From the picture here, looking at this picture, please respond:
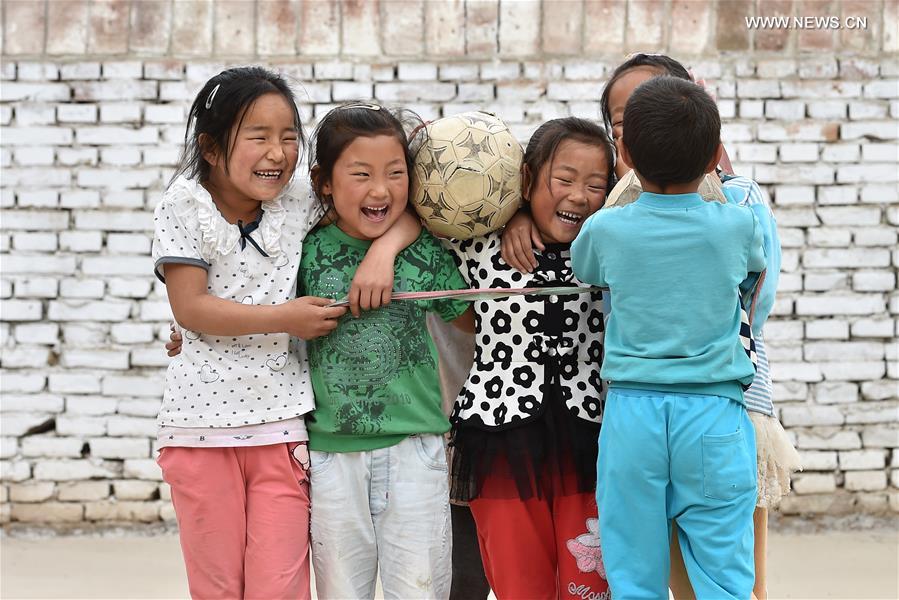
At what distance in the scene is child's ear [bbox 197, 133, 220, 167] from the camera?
252 cm

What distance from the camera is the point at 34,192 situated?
514 cm

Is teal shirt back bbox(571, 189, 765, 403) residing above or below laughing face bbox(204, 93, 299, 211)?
below

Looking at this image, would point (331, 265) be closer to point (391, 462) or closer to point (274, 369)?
point (274, 369)

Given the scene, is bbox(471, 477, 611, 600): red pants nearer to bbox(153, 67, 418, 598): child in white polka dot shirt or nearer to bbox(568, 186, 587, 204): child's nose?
bbox(153, 67, 418, 598): child in white polka dot shirt

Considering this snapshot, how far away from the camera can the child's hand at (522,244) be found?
254cm

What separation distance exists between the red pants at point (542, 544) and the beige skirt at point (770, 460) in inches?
16.2

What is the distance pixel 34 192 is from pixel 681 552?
13.0ft

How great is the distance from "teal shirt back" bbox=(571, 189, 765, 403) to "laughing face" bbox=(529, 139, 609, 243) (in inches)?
8.3

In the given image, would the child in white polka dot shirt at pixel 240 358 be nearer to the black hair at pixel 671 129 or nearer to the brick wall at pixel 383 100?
the black hair at pixel 671 129

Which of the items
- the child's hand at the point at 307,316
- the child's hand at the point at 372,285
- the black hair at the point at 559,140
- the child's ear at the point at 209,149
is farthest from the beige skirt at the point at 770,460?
the child's ear at the point at 209,149

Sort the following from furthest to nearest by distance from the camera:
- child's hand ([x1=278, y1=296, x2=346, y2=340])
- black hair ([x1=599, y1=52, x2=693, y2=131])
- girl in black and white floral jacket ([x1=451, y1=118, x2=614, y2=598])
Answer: black hair ([x1=599, y1=52, x2=693, y2=131]), girl in black and white floral jacket ([x1=451, y1=118, x2=614, y2=598]), child's hand ([x1=278, y1=296, x2=346, y2=340])

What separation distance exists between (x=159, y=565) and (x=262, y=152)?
120 inches

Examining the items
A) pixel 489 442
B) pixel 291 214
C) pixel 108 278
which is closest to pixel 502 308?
pixel 489 442

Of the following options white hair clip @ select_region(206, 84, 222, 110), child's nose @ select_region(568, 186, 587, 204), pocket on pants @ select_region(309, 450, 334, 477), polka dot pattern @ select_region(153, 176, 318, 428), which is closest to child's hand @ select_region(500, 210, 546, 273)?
child's nose @ select_region(568, 186, 587, 204)
